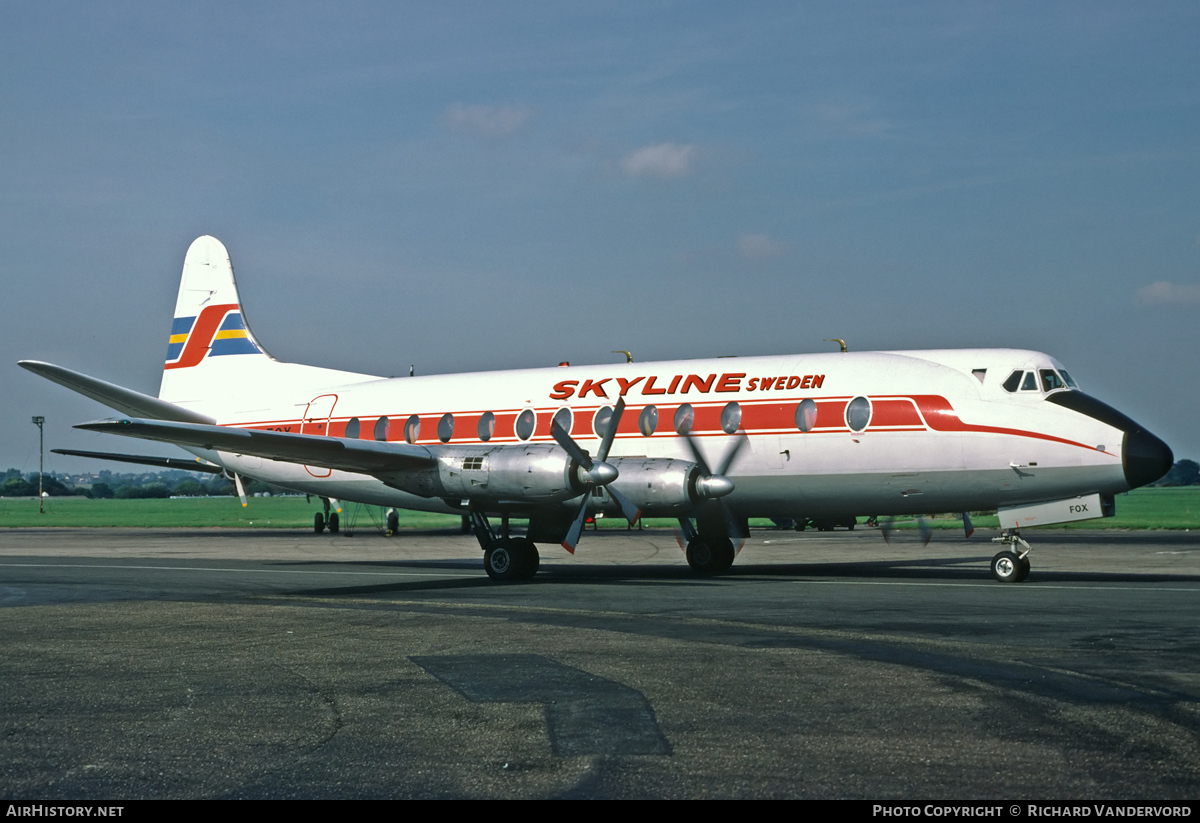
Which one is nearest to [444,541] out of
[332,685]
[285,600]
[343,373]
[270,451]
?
[343,373]

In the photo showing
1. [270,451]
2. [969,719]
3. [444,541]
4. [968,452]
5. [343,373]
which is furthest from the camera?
[444,541]

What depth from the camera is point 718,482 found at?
21.0m

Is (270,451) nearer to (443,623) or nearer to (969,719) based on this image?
(443,623)

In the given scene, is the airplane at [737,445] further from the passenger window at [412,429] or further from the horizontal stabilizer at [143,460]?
the horizontal stabilizer at [143,460]

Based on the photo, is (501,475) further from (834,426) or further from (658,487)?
(834,426)

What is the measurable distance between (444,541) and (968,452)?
25435 millimetres

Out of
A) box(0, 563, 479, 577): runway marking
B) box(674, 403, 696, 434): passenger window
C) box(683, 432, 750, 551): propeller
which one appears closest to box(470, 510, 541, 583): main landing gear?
box(0, 563, 479, 577): runway marking

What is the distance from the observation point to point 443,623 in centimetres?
1482

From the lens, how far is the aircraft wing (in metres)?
21.0

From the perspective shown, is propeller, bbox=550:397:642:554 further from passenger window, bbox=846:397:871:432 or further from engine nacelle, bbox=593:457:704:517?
passenger window, bbox=846:397:871:432

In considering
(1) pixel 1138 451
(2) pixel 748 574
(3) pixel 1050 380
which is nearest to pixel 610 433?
(2) pixel 748 574

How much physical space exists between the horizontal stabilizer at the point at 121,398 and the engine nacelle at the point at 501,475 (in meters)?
7.77

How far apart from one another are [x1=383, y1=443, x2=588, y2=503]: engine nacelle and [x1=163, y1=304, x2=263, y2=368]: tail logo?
999 cm

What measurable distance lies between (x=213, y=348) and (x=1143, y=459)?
2320 centimetres
